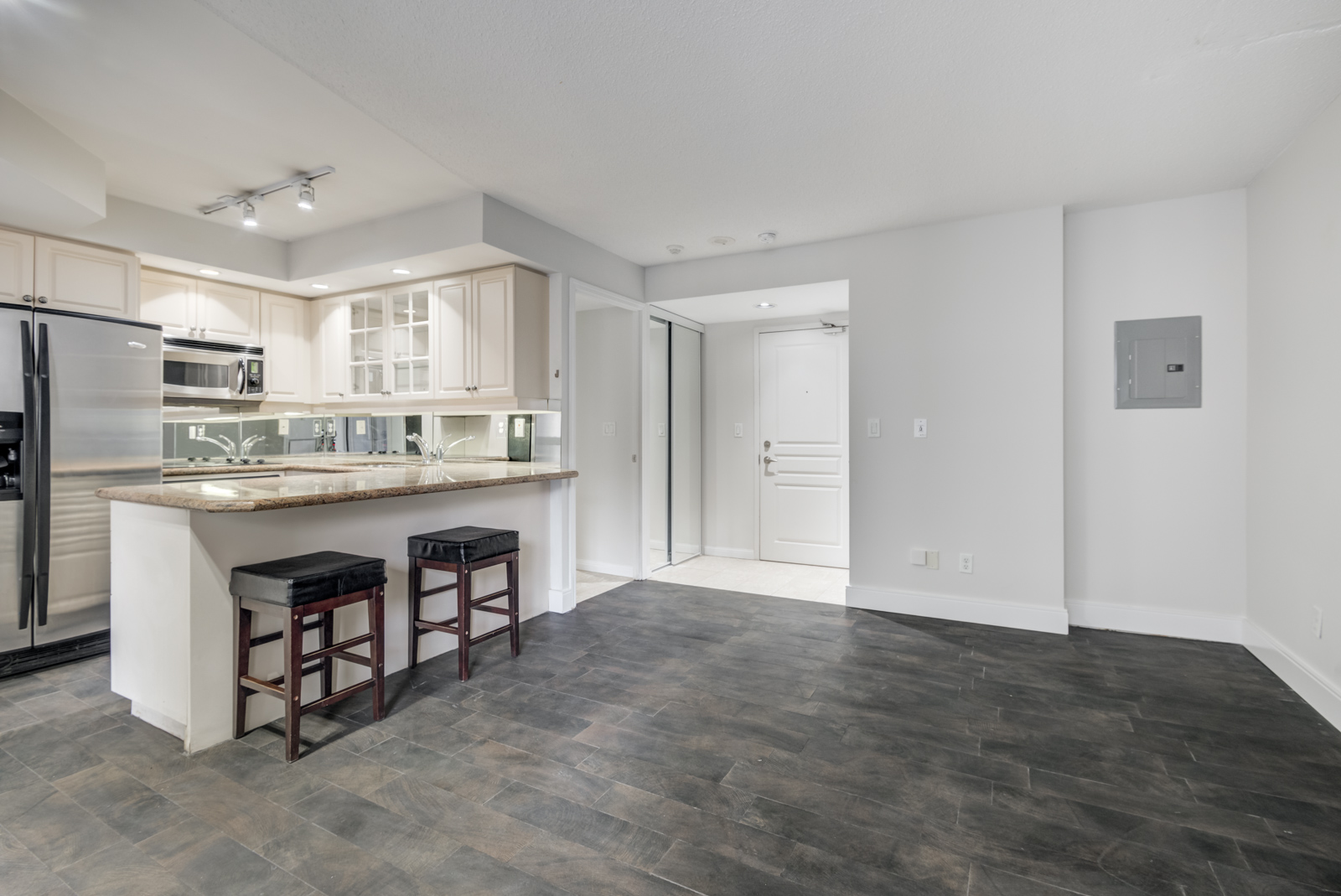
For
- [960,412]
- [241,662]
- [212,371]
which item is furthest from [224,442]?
[960,412]

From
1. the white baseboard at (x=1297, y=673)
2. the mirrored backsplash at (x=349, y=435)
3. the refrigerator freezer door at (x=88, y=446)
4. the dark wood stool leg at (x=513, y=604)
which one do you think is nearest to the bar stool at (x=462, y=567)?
the dark wood stool leg at (x=513, y=604)

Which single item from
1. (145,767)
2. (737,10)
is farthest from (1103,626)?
(145,767)

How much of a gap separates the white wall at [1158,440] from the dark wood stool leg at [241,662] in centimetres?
419

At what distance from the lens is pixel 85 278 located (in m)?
3.31

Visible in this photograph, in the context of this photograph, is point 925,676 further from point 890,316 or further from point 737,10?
point 737,10

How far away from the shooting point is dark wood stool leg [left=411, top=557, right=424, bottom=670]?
2904 mm

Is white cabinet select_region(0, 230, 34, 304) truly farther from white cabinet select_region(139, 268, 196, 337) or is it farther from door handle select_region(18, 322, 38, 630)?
white cabinet select_region(139, 268, 196, 337)

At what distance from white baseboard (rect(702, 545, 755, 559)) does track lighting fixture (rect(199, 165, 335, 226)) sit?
4.06 m

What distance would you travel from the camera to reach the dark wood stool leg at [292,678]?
2.08m

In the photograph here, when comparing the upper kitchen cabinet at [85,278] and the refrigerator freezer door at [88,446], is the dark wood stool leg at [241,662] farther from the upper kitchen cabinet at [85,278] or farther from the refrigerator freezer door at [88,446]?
the upper kitchen cabinet at [85,278]

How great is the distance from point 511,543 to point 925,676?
2091mm

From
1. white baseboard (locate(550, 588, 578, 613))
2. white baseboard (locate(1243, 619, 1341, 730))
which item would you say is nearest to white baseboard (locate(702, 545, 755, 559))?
white baseboard (locate(550, 588, 578, 613))

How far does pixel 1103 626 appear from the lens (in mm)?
3607

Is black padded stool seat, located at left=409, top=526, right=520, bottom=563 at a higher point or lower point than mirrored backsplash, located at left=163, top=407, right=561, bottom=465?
lower
